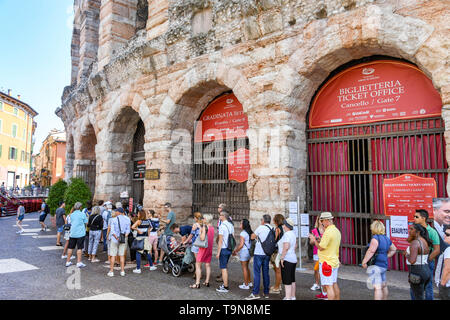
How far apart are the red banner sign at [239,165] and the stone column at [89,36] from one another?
8142 millimetres

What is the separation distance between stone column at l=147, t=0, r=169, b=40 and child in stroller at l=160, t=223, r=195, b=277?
5.66 metres

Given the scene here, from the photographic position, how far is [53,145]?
3794 cm

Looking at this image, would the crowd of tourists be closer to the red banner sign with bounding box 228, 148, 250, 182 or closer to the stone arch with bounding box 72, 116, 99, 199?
the red banner sign with bounding box 228, 148, 250, 182

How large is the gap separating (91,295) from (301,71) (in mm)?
5212

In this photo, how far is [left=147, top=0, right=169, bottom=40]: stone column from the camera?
8.73 meters

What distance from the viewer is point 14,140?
32719mm

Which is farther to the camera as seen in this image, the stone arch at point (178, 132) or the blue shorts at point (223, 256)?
the stone arch at point (178, 132)

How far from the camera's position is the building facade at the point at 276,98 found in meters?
5.46

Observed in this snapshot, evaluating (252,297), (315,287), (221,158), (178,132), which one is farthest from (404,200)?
(178,132)

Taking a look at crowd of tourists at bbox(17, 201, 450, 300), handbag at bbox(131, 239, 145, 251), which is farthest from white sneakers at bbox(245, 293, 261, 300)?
handbag at bbox(131, 239, 145, 251)

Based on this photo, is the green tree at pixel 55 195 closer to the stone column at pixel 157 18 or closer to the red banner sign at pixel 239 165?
the stone column at pixel 157 18

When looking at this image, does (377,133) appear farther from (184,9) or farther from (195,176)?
(184,9)

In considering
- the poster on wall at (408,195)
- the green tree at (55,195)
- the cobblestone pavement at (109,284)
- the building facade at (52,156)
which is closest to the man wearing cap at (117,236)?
the cobblestone pavement at (109,284)

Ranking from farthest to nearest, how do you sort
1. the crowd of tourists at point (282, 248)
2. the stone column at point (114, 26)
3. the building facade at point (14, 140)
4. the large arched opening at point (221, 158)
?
the building facade at point (14, 140)
the stone column at point (114, 26)
the large arched opening at point (221, 158)
the crowd of tourists at point (282, 248)
